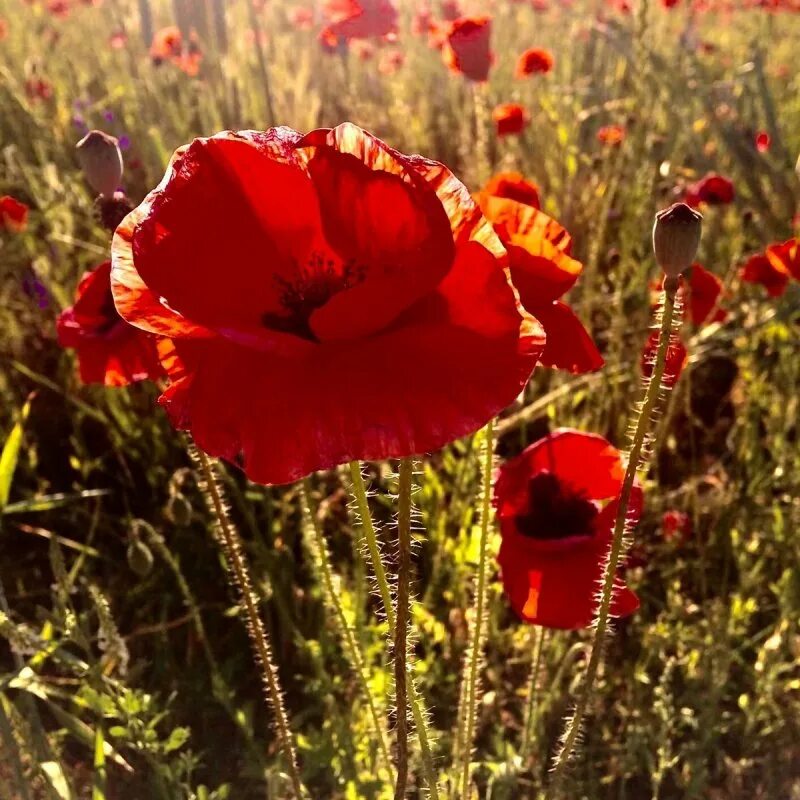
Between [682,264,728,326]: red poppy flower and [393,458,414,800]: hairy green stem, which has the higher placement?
[393,458,414,800]: hairy green stem

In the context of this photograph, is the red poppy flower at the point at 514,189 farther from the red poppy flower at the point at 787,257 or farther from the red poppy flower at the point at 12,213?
the red poppy flower at the point at 12,213

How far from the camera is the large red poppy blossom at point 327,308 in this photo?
0.50 m

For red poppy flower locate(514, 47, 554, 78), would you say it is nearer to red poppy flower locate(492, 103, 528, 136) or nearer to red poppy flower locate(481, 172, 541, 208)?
red poppy flower locate(492, 103, 528, 136)

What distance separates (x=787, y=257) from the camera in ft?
4.59

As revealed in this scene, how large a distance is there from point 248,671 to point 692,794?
727 mm

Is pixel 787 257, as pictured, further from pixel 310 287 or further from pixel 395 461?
pixel 310 287

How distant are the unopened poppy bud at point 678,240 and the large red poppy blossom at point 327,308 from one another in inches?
7.0

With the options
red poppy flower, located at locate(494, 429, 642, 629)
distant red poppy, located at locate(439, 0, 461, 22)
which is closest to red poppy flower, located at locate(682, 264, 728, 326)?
red poppy flower, located at locate(494, 429, 642, 629)

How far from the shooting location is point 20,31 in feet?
13.8

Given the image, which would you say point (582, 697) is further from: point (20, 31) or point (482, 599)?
point (20, 31)

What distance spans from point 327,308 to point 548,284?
0.83 ft

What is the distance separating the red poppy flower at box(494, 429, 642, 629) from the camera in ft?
2.80

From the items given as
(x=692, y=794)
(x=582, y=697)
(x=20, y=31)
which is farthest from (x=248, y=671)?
(x=20, y=31)

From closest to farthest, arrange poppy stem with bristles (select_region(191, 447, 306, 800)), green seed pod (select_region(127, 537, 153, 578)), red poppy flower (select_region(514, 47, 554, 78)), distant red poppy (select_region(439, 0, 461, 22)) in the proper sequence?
poppy stem with bristles (select_region(191, 447, 306, 800))
green seed pod (select_region(127, 537, 153, 578))
red poppy flower (select_region(514, 47, 554, 78))
distant red poppy (select_region(439, 0, 461, 22))
